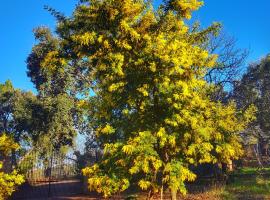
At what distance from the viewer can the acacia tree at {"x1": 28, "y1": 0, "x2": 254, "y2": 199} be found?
11.5 meters

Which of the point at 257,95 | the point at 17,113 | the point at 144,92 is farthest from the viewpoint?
the point at 17,113

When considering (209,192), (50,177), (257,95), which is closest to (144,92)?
(209,192)

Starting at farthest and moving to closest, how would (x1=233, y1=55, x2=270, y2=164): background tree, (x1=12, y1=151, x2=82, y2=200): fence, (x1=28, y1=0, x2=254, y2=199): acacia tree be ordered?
(x1=233, y1=55, x2=270, y2=164): background tree, (x1=12, y1=151, x2=82, y2=200): fence, (x1=28, y1=0, x2=254, y2=199): acacia tree

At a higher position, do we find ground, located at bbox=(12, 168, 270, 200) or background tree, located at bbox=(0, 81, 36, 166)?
background tree, located at bbox=(0, 81, 36, 166)

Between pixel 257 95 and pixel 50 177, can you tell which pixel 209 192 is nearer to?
pixel 50 177

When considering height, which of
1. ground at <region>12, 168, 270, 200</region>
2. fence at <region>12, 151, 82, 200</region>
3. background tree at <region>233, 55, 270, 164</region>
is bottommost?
ground at <region>12, 168, 270, 200</region>

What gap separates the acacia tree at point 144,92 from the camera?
1149 cm

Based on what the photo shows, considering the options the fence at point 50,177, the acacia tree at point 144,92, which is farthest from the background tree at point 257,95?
the acacia tree at point 144,92

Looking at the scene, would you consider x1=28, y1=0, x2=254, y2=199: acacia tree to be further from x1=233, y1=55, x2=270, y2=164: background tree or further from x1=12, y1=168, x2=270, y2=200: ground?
x1=233, y1=55, x2=270, y2=164: background tree

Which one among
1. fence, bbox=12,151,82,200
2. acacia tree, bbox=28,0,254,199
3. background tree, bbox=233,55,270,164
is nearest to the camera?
acacia tree, bbox=28,0,254,199

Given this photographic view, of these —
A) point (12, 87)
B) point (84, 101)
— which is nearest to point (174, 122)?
point (84, 101)

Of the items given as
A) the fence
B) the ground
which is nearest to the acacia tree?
the ground

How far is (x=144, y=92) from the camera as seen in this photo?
1156 cm

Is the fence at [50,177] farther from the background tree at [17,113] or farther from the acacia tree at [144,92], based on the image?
the acacia tree at [144,92]
